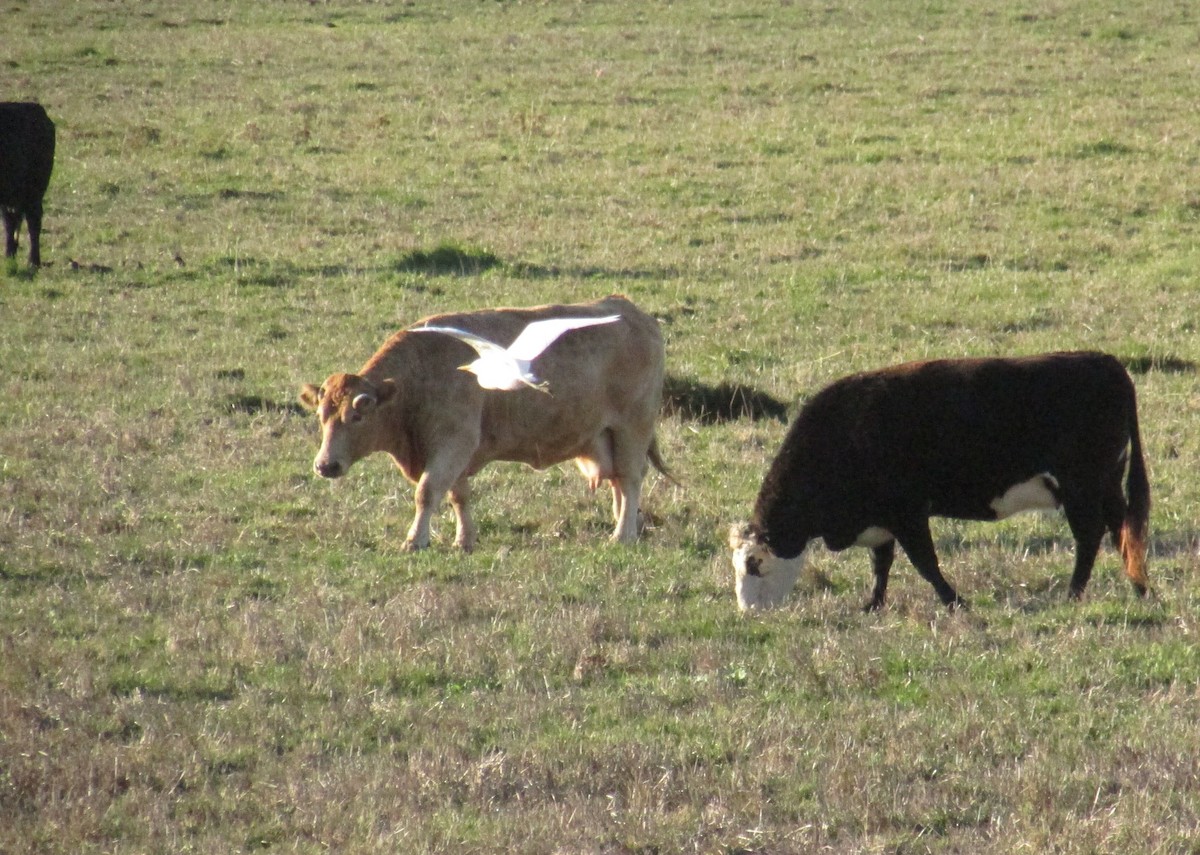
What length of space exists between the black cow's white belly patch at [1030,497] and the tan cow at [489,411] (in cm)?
210

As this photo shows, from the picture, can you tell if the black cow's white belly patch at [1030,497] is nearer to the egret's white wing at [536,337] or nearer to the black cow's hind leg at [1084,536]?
the black cow's hind leg at [1084,536]

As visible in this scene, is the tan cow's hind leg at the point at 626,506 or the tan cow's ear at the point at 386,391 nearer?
the tan cow's ear at the point at 386,391

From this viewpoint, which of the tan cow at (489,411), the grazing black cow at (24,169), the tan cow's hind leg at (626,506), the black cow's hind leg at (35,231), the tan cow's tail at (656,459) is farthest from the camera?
the grazing black cow at (24,169)

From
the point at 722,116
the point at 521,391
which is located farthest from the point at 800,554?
the point at 722,116

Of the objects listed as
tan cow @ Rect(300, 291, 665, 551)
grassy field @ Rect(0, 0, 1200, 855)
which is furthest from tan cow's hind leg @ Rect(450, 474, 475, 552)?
grassy field @ Rect(0, 0, 1200, 855)

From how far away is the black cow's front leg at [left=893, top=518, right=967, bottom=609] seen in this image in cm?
757

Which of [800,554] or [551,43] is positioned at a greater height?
[551,43]

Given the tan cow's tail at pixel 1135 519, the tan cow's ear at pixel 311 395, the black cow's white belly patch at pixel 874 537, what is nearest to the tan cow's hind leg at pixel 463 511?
the tan cow's ear at pixel 311 395

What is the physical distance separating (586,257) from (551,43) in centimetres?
1359

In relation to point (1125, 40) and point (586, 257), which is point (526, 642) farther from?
point (1125, 40)

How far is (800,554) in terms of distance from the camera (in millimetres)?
7793

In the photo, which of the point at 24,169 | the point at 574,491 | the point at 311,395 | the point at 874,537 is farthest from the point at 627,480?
the point at 24,169

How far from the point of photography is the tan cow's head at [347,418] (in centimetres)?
870

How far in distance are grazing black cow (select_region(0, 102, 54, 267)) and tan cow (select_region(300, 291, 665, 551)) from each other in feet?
28.7
